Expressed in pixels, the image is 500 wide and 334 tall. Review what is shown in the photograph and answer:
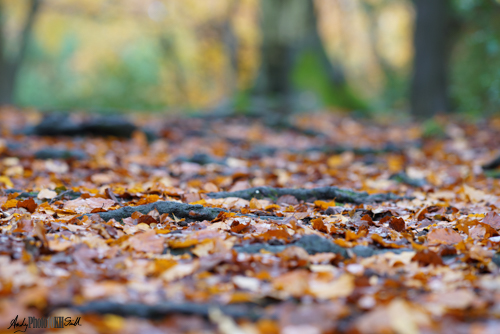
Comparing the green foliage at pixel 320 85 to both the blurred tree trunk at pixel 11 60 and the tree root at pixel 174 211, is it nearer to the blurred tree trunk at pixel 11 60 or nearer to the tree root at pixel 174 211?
the blurred tree trunk at pixel 11 60

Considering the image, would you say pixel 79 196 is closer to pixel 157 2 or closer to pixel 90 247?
pixel 90 247

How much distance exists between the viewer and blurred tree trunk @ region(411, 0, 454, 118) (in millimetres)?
8227

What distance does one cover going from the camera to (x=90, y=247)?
198cm

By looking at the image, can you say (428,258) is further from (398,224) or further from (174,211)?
(174,211)

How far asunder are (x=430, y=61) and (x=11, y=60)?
32.9ft

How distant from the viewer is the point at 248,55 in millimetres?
21328

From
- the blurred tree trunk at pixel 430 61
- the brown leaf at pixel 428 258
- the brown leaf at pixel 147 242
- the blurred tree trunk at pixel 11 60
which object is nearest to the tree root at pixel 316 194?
the brown leaf at pixel 147 242

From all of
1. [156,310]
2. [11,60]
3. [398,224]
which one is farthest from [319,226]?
[11,60]

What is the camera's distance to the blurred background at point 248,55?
28.3 feet

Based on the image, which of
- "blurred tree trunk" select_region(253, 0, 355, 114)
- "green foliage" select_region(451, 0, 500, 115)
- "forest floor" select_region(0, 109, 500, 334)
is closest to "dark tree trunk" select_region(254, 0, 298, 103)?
"blurred tree trunk" select_region(253, 0, 355, 114)

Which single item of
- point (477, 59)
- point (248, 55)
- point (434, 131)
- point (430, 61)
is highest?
point (248, 55)

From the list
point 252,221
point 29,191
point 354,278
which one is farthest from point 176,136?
point 354,278

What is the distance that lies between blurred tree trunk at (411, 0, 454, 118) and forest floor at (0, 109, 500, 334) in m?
4.30

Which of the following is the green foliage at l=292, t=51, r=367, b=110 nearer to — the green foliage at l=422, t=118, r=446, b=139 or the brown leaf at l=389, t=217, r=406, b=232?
the green foliage at l=422, t=118, r=446, b=139
